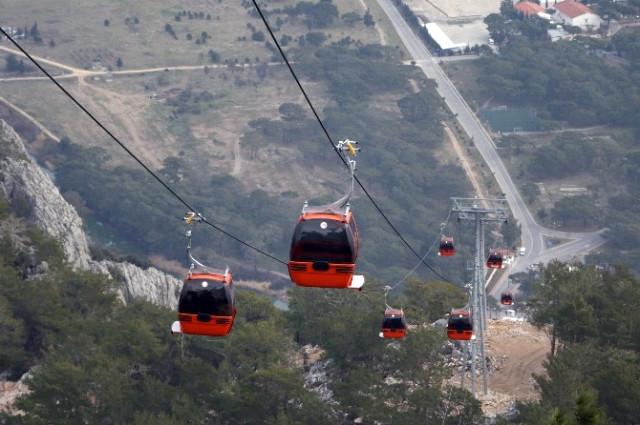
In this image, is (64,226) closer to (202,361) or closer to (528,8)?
(202,361)

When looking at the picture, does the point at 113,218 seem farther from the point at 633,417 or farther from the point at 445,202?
the point at 633,417

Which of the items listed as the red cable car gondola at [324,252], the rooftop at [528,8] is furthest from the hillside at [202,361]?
the rooftop at [528,8]

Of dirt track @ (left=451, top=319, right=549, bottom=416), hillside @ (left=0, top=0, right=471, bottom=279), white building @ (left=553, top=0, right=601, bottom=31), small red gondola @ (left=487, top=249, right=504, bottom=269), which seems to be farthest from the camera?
white building @ (left=553, top=0, right=601, bottom=31)

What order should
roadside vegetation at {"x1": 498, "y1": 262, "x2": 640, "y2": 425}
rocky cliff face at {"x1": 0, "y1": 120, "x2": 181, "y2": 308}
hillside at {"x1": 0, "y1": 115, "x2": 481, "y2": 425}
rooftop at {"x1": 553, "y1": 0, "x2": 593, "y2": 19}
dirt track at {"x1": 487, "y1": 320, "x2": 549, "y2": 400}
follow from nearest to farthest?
roadside vegetation at {"x1": 498, "y1": 262, "x2": 640, "y2": 425} → hillside at {"x1": 0, "y1": 115, "x2": 481, "y2": 425} → dirt track at {"x1": 487, "y1": 320, "x2": 549, "y2": 400} → rocky cliff face at {"x1": 0, "y1": 120, "x2": 181, "y2": 308} → rooftop at {"x1": 553, "y1": 0, "x2": 593, "y2": 19}

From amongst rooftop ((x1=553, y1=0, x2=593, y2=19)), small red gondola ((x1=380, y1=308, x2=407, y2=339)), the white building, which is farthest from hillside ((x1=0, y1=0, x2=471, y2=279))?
small red gondola ((x1=380, y1=308, x2=407, y2=339))

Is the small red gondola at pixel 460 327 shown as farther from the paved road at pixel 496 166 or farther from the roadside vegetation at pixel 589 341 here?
the paved road at pixel 496 166

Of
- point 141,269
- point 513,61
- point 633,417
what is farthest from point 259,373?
point 513,61

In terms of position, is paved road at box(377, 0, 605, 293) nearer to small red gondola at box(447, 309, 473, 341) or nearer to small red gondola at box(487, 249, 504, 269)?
small red gondola at box(487, 249, 504, 269)
